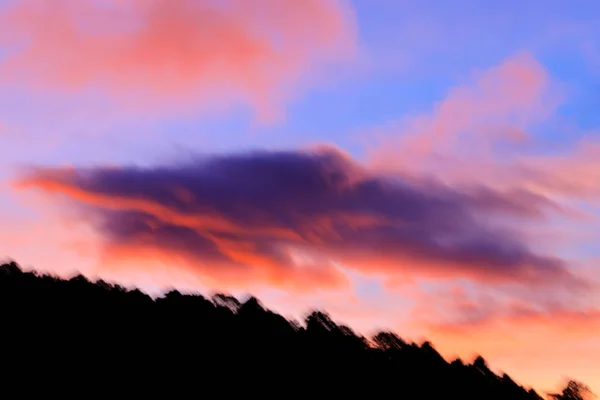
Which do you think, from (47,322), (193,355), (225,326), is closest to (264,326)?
(225,326)

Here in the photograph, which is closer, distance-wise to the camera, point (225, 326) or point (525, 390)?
point (225, 326)

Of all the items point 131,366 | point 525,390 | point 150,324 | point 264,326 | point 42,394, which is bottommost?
point 42,394

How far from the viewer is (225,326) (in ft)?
105

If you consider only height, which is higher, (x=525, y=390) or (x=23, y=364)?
(x=525, y=390)

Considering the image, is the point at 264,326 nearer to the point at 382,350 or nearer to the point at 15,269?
the point at 382,350

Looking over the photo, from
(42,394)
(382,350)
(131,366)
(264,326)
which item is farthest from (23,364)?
(382,350)

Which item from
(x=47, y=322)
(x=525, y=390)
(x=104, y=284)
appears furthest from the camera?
(x=525, y=390)

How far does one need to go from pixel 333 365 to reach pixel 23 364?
13794mm

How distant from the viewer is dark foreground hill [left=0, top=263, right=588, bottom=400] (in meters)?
26.1

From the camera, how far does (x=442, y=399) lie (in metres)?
35.7

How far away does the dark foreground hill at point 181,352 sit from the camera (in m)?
26.1

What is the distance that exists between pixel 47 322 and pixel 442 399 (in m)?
18.8

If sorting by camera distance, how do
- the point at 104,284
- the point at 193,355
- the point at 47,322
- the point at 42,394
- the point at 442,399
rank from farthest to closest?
the point at 442,399, the point at 104,284, the point at 193,355, the point at 47,322, the point at 42,394

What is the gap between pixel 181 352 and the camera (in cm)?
2948
